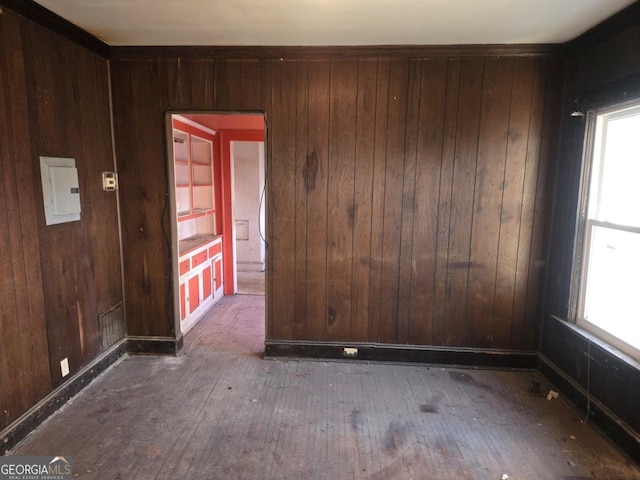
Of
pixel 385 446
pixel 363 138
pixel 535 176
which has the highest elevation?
pixel 363 138

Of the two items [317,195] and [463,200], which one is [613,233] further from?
[317,195]

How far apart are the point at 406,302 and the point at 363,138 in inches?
55.5

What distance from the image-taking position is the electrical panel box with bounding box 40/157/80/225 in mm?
2480

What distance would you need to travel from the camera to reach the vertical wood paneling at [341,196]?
314 cm

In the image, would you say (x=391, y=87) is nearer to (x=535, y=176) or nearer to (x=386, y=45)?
(x=386, y=45)

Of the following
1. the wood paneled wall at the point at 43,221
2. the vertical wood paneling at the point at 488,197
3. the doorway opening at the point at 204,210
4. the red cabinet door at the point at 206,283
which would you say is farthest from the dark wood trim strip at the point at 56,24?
the vertical wood paneling at the point at 488,197

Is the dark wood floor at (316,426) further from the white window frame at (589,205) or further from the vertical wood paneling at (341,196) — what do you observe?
the white window frame at (589,205)

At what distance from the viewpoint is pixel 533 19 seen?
251cm

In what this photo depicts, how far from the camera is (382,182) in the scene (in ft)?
10.5

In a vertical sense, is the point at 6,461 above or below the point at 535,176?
below

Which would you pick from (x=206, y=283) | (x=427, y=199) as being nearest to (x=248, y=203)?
(x=206, y=283)

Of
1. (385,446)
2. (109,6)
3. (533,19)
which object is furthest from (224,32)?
(385,446)

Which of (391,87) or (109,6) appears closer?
(109,6)

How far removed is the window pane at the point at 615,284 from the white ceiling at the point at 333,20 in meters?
1.40
